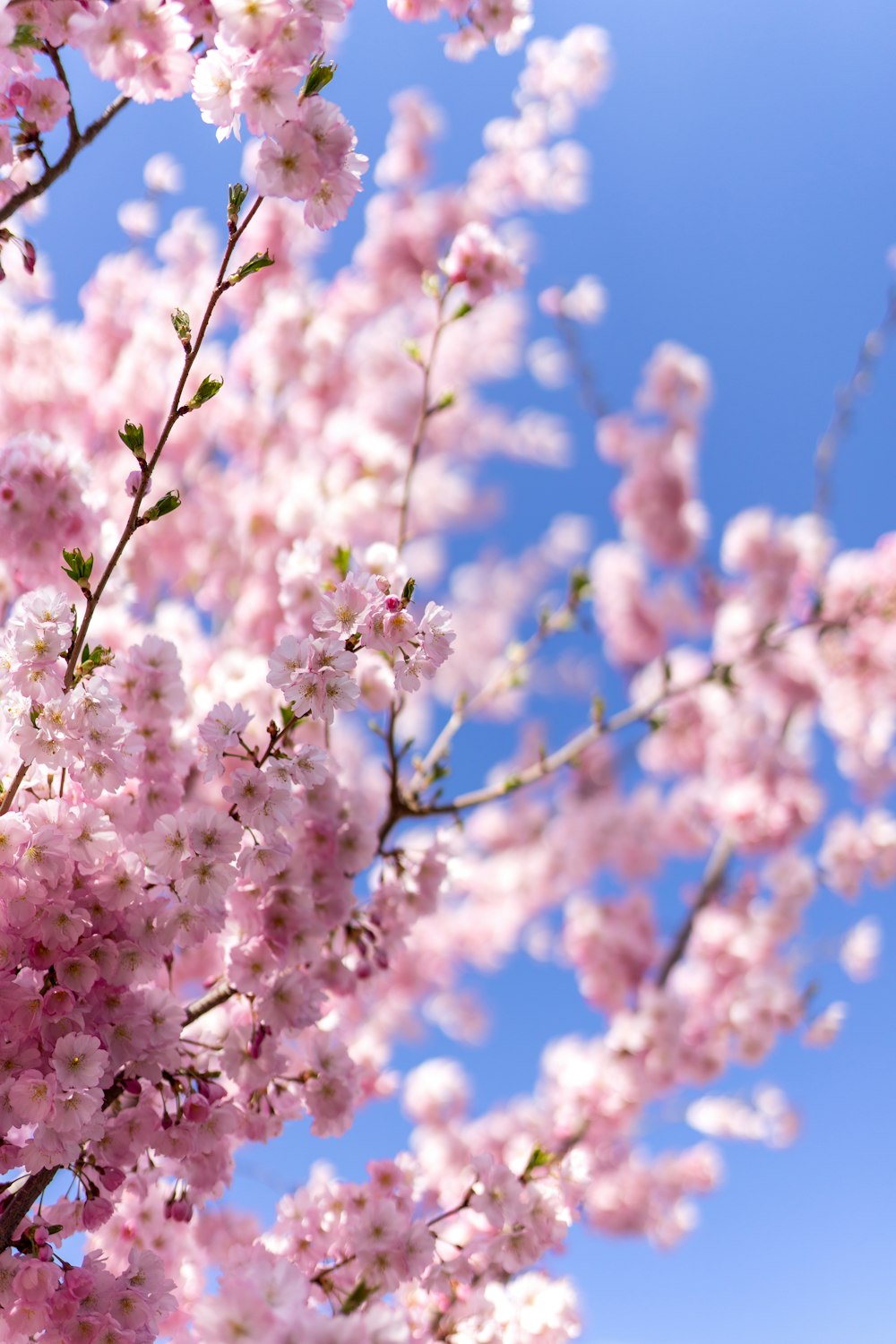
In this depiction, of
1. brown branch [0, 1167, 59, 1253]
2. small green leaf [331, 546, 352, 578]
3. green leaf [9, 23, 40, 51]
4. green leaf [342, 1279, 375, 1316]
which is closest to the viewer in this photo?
green leaf [9, 23, 40, 51]

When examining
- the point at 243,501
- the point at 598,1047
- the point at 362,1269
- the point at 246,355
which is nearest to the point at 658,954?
the point at 598,1047

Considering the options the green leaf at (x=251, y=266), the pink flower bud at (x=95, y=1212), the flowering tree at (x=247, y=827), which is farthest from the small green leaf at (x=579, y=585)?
the pink flower bud at (x=95, y=1212)

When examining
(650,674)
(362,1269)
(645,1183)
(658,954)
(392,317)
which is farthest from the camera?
(392,317)

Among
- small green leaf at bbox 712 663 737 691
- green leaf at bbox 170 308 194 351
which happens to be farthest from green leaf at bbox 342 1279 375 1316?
small green leaf at bbox 712 663 737 691

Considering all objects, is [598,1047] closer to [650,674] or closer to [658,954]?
[658,954]

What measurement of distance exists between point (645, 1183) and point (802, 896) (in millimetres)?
2718

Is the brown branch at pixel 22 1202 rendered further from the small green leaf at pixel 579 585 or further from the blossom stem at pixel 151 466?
the small green leaf at pixel 579 585

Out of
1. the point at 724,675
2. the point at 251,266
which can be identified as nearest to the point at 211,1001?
the point at 251,266

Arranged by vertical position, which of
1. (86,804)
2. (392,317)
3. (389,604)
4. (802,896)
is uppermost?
(392,317)

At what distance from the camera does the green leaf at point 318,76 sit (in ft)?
6.31

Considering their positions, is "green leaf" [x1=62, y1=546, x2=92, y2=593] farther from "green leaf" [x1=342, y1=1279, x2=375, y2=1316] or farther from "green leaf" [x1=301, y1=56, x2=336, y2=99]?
"green leaf" [x1=342, y1=1279, x2=375, y2=1316]

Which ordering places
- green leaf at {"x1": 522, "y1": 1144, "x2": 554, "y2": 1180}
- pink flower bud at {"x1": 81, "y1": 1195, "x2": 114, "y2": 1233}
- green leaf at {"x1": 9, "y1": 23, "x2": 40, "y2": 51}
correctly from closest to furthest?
green leaf at {"x1": 9, "y1": 23, "x2": 40, "y2": 51}
pink flower bud at {"x1": 81, "y1": 1195, "x2": 114, "y2": 1233}
green leaf at {"x1": 522, "y1": 1144, "x2": 554, "y2": 1180}

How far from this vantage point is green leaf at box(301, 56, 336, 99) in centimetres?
192

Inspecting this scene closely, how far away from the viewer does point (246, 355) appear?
6945 mm
